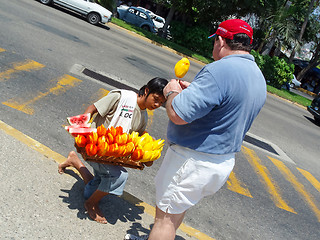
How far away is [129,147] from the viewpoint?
296 cm

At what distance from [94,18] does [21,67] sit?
11.4 metres

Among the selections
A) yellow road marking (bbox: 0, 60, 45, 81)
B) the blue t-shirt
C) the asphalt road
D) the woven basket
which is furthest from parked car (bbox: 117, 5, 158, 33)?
the blue t-shirt

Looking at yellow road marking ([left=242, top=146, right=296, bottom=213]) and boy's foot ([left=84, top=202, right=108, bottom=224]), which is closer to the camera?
boy's foot ([left=84, top=202, right=108, bottom=224])

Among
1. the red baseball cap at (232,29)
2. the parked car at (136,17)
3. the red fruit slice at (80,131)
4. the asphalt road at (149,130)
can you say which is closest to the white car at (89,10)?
the asphalt road at (149,130)

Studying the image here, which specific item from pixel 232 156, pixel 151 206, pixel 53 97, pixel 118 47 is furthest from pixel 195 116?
pixel 118 47

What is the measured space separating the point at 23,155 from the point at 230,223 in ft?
8.78

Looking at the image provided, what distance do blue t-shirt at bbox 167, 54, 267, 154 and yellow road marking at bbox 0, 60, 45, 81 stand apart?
4.88 metres

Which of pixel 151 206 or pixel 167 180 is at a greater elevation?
pixel 167 180

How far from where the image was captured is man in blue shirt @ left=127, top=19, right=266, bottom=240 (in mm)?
2342

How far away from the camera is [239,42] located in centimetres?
253

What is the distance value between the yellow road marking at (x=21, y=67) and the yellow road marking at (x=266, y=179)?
4797mm

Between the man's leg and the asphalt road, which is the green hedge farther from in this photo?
the man's leg

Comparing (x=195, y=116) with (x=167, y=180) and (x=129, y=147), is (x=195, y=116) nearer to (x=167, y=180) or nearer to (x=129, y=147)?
(x=167, y=180)

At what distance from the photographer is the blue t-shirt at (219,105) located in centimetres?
232
